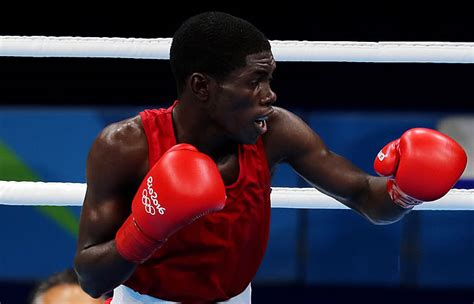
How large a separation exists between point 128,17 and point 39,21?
32cm

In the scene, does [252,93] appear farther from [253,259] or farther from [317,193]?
[317,193]

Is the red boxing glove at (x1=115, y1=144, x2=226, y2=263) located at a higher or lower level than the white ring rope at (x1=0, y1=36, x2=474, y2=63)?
lower

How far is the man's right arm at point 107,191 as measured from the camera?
126 cm

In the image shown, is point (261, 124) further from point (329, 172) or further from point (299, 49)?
point (299, 49)

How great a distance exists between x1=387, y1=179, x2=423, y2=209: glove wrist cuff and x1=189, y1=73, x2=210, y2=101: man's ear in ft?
1.09

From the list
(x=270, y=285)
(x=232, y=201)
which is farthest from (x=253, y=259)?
(x=270, y=285)

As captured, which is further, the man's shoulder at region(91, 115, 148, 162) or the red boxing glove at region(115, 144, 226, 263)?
the man's shoulder at region(91, 115, 148, 162)

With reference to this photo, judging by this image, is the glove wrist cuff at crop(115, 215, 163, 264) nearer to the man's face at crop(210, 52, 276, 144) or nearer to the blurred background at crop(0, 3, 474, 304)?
the man's face at crop(210, 52, 276, 144)

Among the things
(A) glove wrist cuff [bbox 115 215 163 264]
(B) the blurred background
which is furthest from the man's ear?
(B) the blurred background

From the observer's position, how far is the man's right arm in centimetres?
126

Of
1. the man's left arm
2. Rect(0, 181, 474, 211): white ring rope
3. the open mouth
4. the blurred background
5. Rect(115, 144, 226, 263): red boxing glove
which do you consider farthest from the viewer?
the blurred background

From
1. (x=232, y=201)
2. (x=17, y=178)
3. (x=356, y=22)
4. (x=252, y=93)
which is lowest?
(x=17, y=178)

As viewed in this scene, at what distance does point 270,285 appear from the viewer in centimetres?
289

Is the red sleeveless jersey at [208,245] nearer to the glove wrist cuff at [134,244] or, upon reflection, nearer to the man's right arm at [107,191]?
the man's right arm at [107,191]
